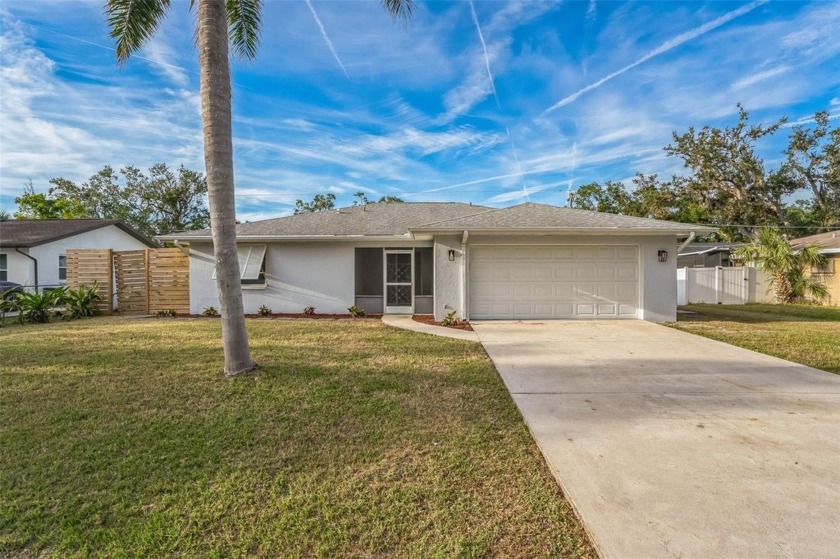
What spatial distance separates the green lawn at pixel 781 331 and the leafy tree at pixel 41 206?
37.2 meters

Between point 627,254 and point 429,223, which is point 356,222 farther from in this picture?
point 627,254

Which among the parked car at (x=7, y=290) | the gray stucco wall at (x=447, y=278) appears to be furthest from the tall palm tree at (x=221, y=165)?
the parked car at (x=7, y=290)

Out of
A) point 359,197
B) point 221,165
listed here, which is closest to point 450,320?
point 221,165

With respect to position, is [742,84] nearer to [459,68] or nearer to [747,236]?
[459,68]

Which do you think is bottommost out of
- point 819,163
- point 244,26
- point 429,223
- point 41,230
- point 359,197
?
point 429,223

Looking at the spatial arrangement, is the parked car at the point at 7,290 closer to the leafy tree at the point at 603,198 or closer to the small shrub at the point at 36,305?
the small shrub at the point at 36,305

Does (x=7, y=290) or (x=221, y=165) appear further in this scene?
(x=7, y=290)

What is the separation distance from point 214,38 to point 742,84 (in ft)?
63.9

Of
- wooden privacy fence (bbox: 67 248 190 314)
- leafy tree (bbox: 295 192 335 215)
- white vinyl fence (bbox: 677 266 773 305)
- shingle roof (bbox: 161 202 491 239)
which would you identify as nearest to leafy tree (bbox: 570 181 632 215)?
white vinyl fence (bbox: 677 266 773 305)

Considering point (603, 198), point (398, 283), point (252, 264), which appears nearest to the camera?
point (252, 264)

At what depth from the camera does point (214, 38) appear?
5.02 metres

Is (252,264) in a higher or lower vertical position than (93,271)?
higher

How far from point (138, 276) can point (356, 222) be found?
748cm

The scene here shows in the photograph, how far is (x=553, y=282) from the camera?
1078 centimetres
